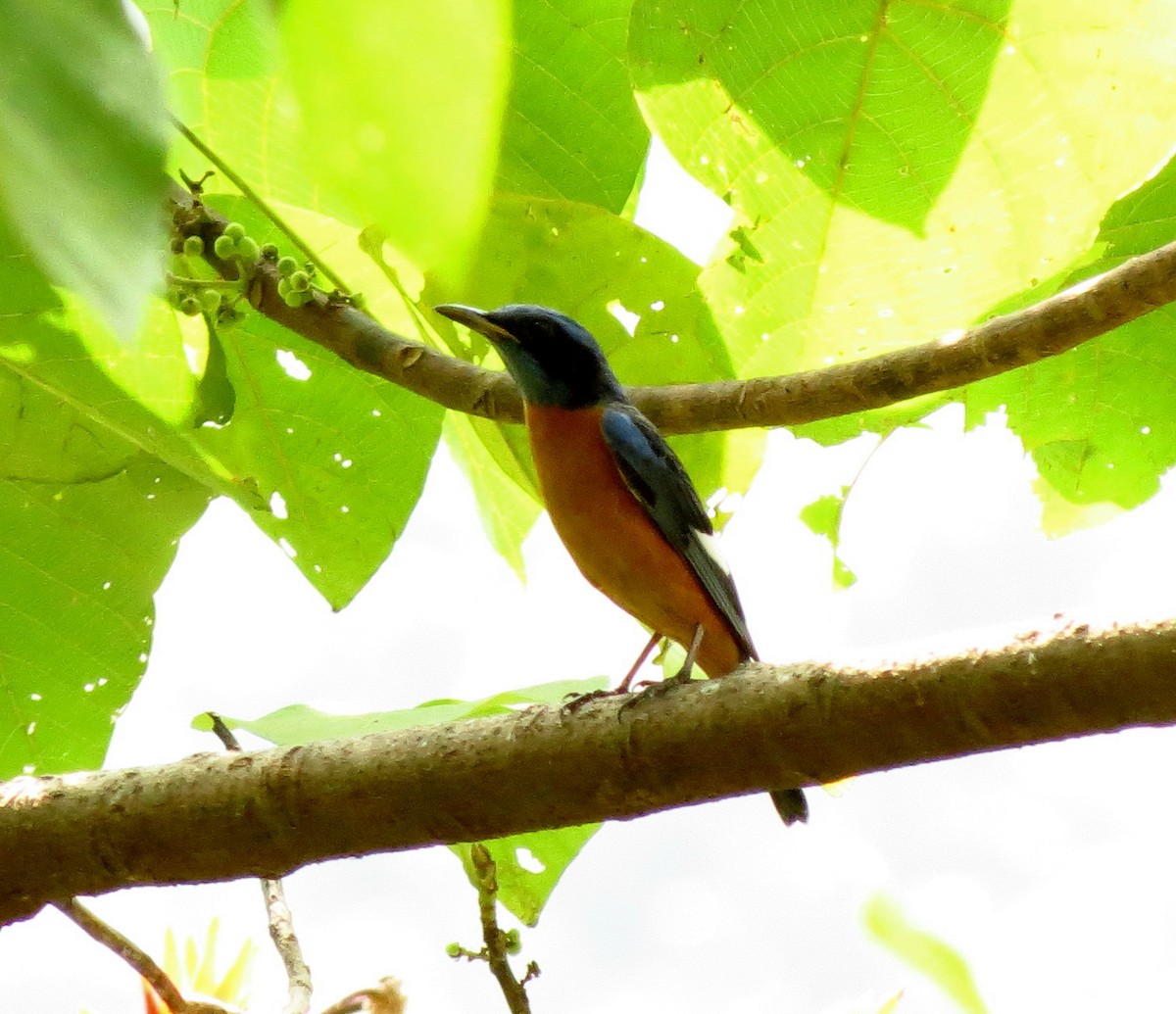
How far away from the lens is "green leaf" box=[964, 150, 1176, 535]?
11.3ft

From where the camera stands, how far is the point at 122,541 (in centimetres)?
350

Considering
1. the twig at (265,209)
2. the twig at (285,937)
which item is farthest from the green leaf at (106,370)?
the twig at (285,937)

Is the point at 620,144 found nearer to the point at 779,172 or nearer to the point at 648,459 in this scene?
the point at 779,172

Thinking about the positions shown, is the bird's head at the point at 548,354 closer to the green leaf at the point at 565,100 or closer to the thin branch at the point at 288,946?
the green leaf at the point at 565,100

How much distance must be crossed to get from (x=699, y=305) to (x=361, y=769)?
1.50 m

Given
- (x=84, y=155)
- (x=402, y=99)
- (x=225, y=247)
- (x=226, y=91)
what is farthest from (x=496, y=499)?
(x=84, y=155)

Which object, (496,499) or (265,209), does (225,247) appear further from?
(496,499)

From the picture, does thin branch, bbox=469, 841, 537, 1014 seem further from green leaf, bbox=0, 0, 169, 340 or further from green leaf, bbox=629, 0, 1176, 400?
green leaf, bbox=0, 0, 169, 340

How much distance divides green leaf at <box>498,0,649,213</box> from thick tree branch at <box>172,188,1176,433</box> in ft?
1.48

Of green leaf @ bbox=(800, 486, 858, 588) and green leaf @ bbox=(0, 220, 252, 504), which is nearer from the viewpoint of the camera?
green leaf @ bbox=(0, 220, 252, 504)

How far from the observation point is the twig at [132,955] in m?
2.96

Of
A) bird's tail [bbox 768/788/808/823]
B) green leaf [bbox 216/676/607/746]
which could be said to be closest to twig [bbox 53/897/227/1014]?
green leaf [bbox 216/676/607/746]

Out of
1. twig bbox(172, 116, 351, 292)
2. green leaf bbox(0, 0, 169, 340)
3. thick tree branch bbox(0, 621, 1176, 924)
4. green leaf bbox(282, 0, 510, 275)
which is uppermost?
twig bbox(172, 116, 351, 292)

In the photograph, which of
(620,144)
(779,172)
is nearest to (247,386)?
(620,144)
